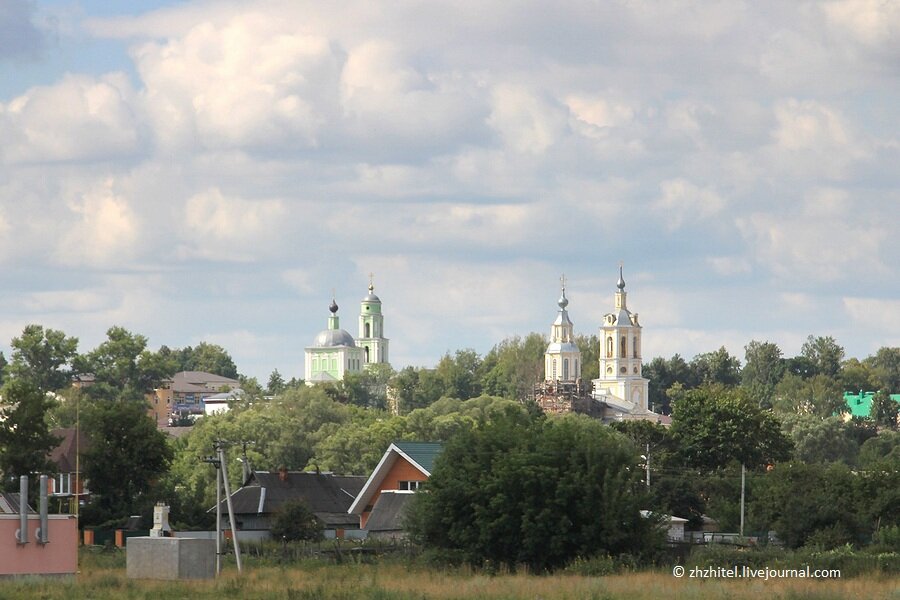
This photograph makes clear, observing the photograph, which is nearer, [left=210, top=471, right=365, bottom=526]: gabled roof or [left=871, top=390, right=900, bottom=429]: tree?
[left=210, top=471, right=365, bottom=526]: gabled roof

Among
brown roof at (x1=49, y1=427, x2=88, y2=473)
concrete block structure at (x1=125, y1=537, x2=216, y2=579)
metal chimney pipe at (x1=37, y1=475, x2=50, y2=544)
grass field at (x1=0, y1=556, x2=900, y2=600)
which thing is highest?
brown roof at (x1=49, y1=427, x2=88, y2=473)

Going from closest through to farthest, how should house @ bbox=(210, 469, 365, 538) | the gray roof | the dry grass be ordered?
the dry grass → the gray roof → house @ bbox=(210, 469, 365, 538)

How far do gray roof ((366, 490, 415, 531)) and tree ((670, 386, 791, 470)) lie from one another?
3314cm

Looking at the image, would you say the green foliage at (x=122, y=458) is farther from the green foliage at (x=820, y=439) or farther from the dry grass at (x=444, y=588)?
the green foliage at (x=820, y=439)

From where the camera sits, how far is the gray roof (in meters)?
66.0

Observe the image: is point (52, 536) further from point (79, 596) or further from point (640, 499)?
point (640, 499)

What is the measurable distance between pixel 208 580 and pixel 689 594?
36.4ft

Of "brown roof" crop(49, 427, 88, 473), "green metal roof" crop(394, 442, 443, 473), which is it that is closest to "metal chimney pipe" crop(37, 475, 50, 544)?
"green metal roof" crop(394, 442, 443, 473)

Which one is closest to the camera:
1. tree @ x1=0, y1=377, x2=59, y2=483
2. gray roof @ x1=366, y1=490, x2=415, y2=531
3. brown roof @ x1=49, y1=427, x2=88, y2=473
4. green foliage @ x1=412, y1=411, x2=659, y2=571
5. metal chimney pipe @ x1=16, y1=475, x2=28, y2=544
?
metal chimney pipe @ x1=16, y1=475, x2=28, y2=544

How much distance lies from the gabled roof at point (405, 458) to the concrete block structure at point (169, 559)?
67.8ft

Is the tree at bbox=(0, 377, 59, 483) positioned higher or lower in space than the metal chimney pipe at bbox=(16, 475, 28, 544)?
higher

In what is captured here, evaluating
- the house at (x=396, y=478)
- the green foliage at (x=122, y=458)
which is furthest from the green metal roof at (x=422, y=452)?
the green foliage at (x=122, y=458)

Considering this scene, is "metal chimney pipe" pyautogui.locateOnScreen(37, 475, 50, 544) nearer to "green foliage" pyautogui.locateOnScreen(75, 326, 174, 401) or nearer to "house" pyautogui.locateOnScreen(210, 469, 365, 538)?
"house" pyautogui.locateOnScreen(210, 469, 365, 538)

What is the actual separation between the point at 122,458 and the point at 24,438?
4.46 m
